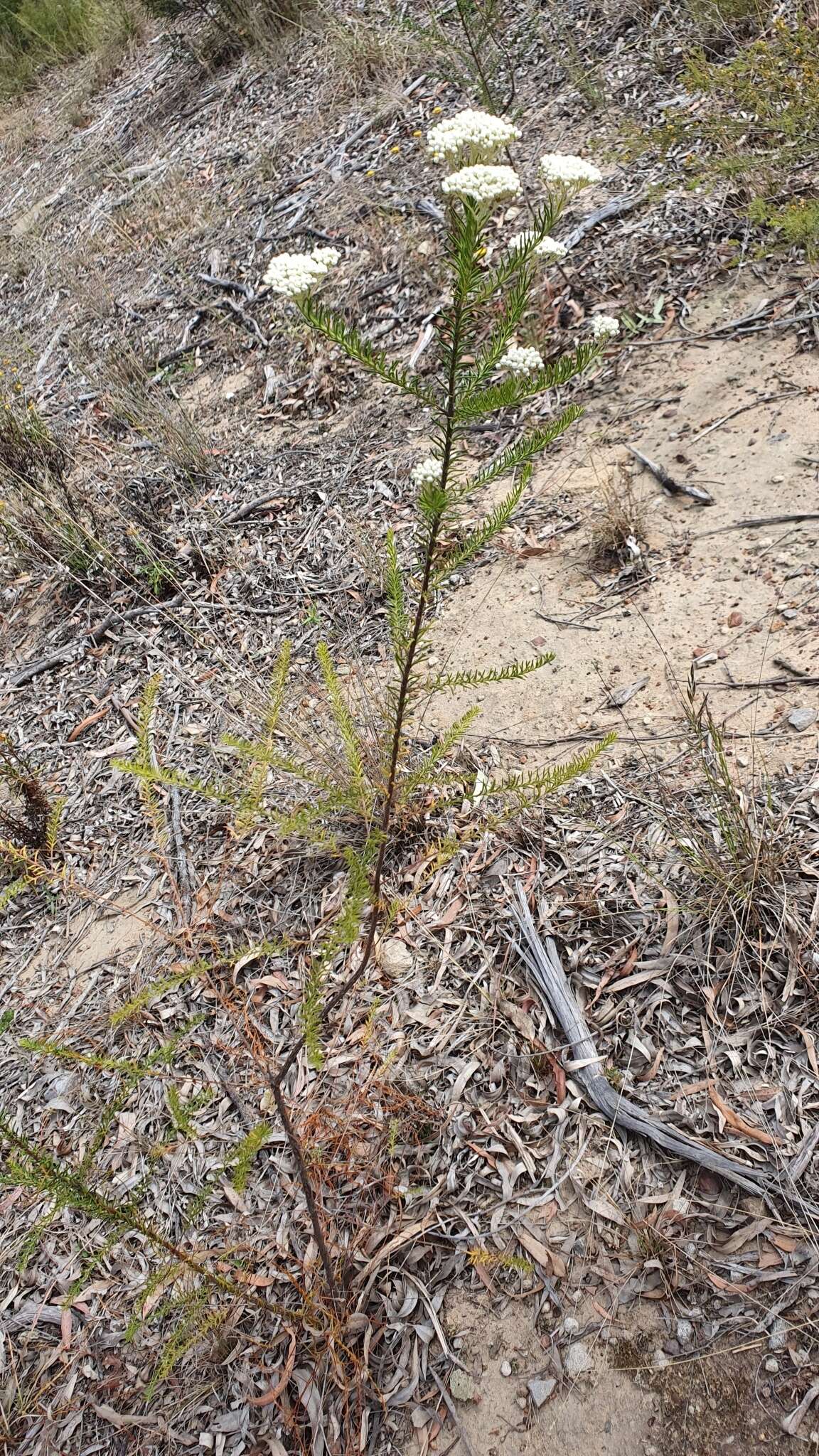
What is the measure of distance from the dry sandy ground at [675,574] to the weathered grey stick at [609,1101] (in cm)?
66

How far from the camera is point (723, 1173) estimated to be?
1.64 m

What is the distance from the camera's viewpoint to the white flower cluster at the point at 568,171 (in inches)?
85.4

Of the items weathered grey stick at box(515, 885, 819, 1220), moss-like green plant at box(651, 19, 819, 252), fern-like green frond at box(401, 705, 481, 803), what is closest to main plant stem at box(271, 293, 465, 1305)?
fern-like green frond at box(401, 705, 481, 803)

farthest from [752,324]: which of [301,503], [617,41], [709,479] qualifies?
[617,41]

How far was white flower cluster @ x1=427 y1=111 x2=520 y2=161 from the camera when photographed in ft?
4.76

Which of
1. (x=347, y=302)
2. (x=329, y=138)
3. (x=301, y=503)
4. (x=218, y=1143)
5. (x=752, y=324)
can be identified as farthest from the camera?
(x=329, y=138)

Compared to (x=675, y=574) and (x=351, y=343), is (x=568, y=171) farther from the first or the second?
(x=351, y=343)

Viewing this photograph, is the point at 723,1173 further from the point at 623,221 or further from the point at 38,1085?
the point at 623,221

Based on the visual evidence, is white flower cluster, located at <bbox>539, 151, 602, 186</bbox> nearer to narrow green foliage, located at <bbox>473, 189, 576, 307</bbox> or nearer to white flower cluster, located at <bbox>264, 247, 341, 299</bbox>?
white flower cluster, located at <bbox>264, 247, 341, 299</bbox>

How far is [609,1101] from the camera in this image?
1.80 m

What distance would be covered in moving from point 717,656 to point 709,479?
0.86 m

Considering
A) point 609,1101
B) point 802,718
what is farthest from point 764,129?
point 609,1101

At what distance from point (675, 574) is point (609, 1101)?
5.70 feet

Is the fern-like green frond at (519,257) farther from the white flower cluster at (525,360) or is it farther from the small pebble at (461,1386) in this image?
the small pebble at (461,1386)
